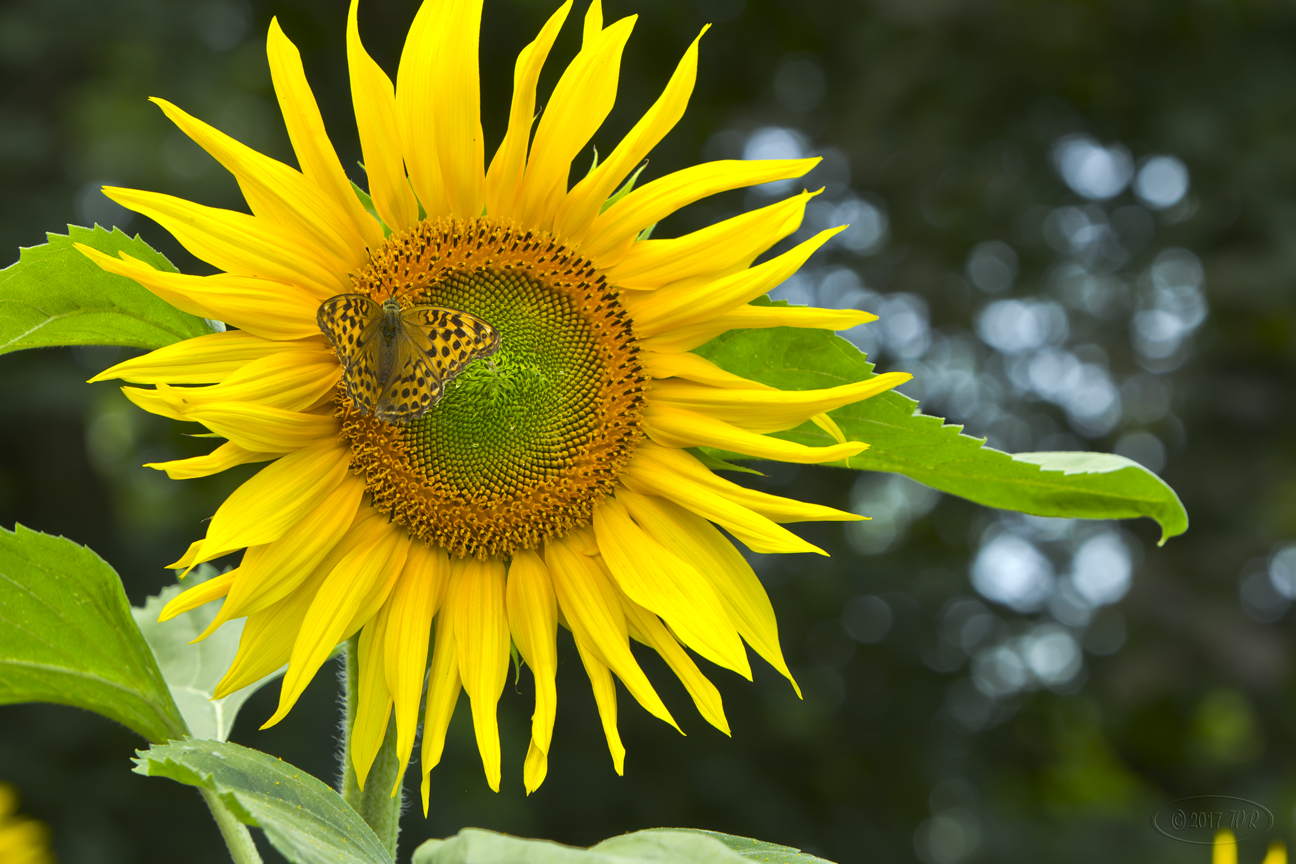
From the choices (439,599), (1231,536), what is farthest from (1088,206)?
(439,599)

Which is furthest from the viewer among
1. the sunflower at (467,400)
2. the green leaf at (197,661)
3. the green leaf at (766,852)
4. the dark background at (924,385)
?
the dark background at (924,385)

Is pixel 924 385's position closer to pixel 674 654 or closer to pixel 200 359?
pixel 674 654

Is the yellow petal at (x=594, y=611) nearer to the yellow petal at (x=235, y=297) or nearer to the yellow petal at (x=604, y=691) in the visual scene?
the yellow petal at (x=604, y=691)

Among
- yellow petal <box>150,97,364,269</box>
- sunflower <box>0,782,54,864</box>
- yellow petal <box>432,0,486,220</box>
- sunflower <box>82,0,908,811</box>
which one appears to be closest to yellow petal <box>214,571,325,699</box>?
sunflower <box>82,0,908,811</box>

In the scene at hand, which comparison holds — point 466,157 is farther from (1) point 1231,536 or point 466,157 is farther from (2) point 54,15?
(1) point 1231,536

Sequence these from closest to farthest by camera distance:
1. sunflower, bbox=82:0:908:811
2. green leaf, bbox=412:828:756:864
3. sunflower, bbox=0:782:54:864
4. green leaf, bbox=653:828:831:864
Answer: green leaf, bbox=412:828:756:864 → green leaf, bbox=653:828:831:864 → sunflower, bbox=82:0:908:811 → sunflower, bbox=0:782:54:864

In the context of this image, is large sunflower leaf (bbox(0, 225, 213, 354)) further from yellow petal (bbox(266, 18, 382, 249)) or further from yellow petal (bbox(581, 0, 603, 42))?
yellow petal (bbox(581, 0, 603, 42))

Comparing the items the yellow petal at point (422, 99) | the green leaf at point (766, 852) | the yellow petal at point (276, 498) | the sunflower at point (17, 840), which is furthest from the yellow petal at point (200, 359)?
the sunflower at point (17, 840)
